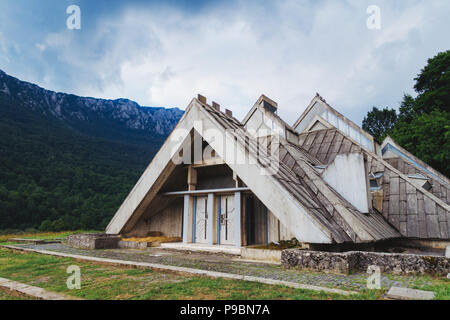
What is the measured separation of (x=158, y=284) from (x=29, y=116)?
201 ft

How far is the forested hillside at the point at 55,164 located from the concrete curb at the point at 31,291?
23198 millimetres

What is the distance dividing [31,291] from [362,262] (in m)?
6.83

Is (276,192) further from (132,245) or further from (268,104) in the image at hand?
(268,104)

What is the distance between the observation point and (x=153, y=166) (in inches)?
472

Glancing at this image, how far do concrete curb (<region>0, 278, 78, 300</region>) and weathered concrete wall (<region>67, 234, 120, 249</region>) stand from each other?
5981 millimetres

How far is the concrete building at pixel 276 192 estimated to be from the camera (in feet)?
26.9

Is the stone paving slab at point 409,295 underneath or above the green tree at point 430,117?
underneath

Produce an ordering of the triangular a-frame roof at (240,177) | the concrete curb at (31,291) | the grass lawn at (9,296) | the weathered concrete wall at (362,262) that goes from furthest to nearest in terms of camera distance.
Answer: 1. the triangular a-frame roof at (240,177)
2. the weathered concrete wall at (362,262)
3. the grass lawn at (9,296)
4. the concrete curb at (31,291)

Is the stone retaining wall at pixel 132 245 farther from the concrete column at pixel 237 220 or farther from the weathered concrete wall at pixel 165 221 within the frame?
the concrete column at pixel 237 220

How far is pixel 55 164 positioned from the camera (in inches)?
1531

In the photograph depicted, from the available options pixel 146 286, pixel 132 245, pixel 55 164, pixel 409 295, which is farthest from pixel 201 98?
pixel 55 164

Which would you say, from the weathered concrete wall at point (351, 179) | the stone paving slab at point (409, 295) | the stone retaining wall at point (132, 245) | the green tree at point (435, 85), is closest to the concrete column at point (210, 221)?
the stone retaining wall at point (132, 245)
